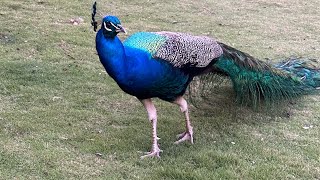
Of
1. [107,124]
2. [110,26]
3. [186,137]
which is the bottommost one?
[107,124]

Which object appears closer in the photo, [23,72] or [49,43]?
[23,72]

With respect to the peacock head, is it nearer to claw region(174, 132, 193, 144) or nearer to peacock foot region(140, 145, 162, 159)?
peacock foot region(140, 145, 162, 159)

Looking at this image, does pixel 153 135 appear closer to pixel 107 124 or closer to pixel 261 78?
pixel 107 124

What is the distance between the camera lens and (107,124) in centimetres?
472

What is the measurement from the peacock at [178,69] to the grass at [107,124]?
0.74 ft

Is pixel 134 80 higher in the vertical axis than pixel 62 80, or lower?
higher

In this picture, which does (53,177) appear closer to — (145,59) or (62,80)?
(145,59)

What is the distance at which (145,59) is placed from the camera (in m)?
3.84

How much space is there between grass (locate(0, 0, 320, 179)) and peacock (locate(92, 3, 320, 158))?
0.23 meters

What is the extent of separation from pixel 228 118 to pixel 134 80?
1448 mm

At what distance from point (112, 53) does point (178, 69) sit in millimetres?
594

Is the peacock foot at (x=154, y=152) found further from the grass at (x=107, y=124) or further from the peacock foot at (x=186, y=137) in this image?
the peacock foot at (x=186, y=137)

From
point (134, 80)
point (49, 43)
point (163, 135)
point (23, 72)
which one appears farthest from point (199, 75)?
point (49, 43)

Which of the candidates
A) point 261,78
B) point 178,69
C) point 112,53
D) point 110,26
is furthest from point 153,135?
point 261,78
